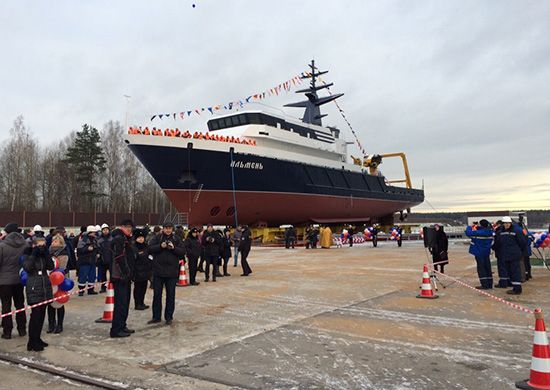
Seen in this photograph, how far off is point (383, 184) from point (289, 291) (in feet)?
102

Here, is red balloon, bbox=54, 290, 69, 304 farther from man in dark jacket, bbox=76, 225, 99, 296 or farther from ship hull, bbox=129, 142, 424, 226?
ship hull, bbox=129, 142, 424, 226

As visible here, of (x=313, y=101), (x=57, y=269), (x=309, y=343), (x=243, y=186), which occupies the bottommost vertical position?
(x=309, y=343)

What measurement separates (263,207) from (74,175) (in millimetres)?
34814

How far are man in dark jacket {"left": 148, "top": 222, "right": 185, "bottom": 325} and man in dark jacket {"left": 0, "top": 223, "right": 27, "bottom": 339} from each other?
1.76 metres

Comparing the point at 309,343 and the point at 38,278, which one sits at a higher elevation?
the point at 38,278

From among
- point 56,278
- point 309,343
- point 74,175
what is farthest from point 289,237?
point 74,175

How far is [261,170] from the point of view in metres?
24.6

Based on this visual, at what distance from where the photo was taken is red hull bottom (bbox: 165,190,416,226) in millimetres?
22734

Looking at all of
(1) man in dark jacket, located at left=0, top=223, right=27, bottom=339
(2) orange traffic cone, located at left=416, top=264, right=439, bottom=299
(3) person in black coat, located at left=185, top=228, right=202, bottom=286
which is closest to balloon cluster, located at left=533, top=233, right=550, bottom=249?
(2) orange traffic cone, located at left=416, top=264, right=439, bottom=299

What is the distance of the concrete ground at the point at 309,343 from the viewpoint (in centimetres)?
399

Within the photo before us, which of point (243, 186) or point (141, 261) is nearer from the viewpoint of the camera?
point (141, 261)

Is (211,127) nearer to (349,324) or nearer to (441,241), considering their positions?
(441,241)

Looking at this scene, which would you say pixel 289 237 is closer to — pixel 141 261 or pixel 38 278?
pixel 141 261

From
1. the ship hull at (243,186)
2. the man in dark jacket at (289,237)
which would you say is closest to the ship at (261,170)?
the ship hull at (243,186)
